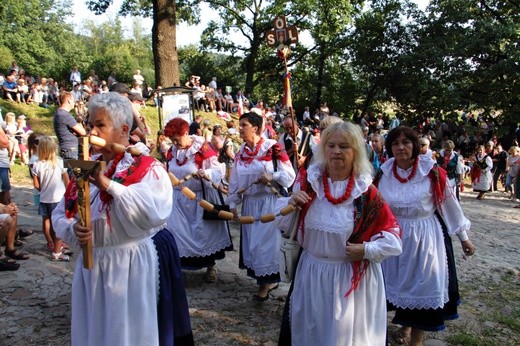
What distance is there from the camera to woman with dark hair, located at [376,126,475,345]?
3814 mm

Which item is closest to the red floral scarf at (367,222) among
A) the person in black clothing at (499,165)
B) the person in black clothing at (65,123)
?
the person in black clothing at (65,123)

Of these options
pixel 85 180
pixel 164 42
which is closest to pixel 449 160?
pixel 85 180

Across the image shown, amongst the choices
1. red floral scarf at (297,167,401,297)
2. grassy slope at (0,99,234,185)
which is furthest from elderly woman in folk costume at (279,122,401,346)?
grassy slope at (0,99,234,185)

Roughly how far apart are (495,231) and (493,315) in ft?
17.4

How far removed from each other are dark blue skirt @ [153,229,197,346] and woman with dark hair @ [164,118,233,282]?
2.40 metres

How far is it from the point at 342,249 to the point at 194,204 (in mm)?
3044

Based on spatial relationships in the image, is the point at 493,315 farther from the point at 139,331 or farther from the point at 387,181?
the point at 139,331

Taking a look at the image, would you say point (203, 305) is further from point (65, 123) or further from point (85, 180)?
point (65, 123)

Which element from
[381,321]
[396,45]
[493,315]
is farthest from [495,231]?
[396,45]

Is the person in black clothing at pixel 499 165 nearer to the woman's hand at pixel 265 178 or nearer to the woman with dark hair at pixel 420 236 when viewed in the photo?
the woman with dark hair at pixel 420 236

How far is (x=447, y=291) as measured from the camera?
3.93m

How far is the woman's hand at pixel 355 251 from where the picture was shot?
8.79 feet

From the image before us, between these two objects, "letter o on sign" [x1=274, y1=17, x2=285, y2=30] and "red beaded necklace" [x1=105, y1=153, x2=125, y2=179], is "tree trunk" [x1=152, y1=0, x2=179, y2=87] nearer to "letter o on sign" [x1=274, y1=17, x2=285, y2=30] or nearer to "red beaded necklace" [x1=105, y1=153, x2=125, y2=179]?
"letter o on sign" [x1=274, y1=17, x2=285, y2=30]

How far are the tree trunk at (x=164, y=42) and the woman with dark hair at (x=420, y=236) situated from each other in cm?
1295
